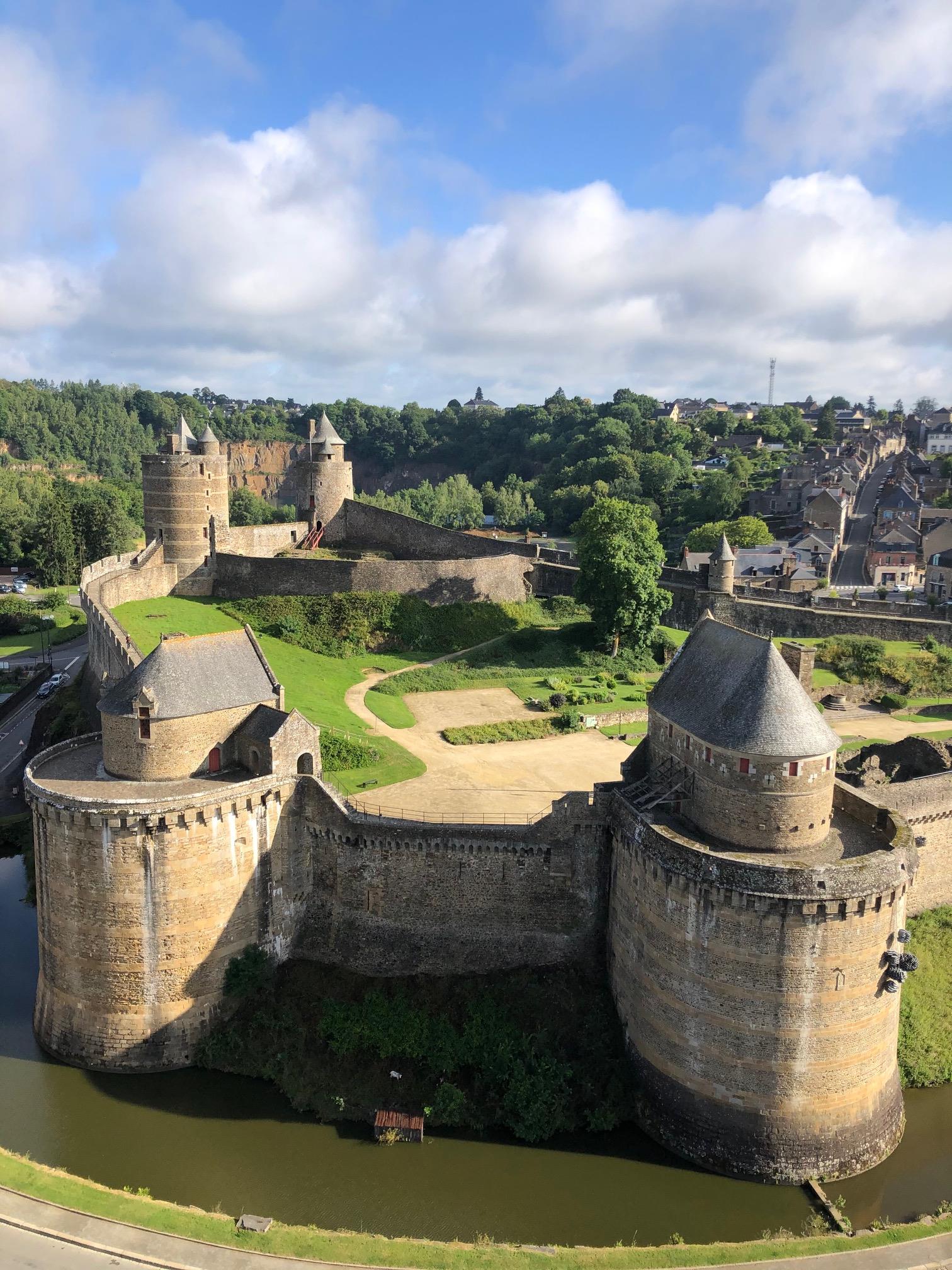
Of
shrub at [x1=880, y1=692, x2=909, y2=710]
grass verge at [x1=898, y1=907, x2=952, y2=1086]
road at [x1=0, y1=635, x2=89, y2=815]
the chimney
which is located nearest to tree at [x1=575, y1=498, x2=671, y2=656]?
shrub at [x1=880, y1=692, x2=909, y2=710]

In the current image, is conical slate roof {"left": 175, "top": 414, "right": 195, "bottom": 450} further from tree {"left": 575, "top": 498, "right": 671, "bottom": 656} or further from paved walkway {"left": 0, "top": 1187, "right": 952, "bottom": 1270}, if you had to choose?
paved walkway {"left": 0, "top": 1187, "right": 952, "bottom": 1270}

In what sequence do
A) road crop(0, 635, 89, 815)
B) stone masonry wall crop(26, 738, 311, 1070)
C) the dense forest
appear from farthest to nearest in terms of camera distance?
the dense forest, road crop(0, 635, 89, 815), stone masonry wall crop(26, 738, 311, 1070)

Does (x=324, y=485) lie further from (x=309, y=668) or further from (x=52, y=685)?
(x=52, y=685)

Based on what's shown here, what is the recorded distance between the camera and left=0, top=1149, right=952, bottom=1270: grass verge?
22.0 m

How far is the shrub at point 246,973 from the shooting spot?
97.5ft

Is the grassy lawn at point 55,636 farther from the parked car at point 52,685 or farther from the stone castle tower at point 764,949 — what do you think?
the stone castle tower at point 764,949

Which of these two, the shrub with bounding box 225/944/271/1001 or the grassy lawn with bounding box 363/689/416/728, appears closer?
the shrub with bounding box 225/944/271/1001

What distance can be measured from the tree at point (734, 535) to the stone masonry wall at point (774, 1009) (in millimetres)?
66906

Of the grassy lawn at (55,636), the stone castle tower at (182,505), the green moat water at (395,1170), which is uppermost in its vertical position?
the stone castle tower at (182,505)

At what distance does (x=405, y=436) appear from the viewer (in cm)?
18512

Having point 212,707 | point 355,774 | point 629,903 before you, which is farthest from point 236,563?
point 629,903

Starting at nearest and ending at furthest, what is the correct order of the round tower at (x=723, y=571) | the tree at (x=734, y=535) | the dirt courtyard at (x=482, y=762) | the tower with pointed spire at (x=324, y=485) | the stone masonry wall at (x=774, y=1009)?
the stone masonry wall at (x=774, y=1009), the dirt courtyard at (x=482, y=762), the round tower at (x=723, y=571), the tower with pointed spire at (x=324, y=485), the tree at (x=734, y=535)

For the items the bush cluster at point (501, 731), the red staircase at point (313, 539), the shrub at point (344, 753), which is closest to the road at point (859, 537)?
the red staircase at point (313, 539)

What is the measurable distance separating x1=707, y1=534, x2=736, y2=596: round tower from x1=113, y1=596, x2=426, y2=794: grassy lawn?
24231mm
